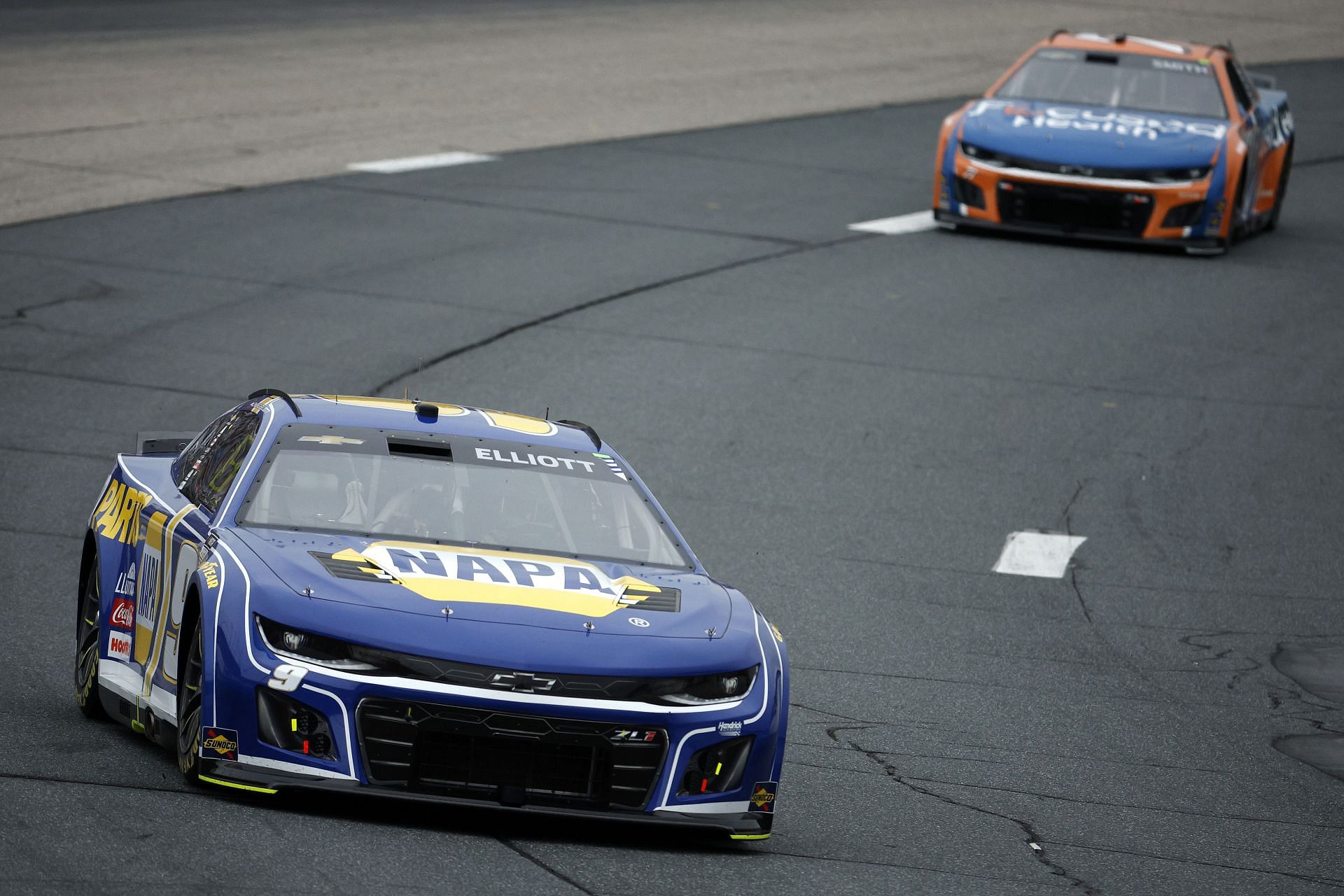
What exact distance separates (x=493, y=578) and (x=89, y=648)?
194cm

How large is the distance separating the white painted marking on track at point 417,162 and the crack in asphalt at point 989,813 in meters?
13.5

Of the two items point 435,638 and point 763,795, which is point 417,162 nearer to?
point 763,795

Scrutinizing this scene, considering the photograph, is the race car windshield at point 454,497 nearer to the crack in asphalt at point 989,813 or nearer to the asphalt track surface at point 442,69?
A: the crack in asphalt at point 989,813

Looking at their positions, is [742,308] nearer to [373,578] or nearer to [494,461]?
[494,461]

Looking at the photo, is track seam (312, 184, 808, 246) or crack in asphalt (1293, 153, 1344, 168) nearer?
track seam (312, 184, 808, 246)

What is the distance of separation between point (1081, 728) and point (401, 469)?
10.6 feet

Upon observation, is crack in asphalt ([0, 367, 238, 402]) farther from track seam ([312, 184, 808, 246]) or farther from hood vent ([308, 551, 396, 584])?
hood vent ([308, 551, 396, 584])

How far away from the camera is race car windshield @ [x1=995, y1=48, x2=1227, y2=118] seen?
64.9 feet

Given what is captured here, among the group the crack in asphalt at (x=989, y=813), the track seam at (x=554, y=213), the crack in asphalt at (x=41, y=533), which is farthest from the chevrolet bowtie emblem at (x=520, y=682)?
the track seam at (x=554, y=213)

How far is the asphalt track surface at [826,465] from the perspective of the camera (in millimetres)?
6859

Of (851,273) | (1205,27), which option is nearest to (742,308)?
(851,273)

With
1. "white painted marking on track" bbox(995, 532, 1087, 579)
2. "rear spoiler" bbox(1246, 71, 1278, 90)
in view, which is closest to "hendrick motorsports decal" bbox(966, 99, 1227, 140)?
"rear spoiler" bbox(1246, 71, 1278, 90)

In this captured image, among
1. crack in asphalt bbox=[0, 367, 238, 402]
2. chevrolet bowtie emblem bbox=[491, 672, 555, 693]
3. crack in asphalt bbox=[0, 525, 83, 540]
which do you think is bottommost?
crack in asphalt bbox=[0, 367, 238, 402]

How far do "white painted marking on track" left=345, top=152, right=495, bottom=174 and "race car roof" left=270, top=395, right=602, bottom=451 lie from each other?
13.1m
